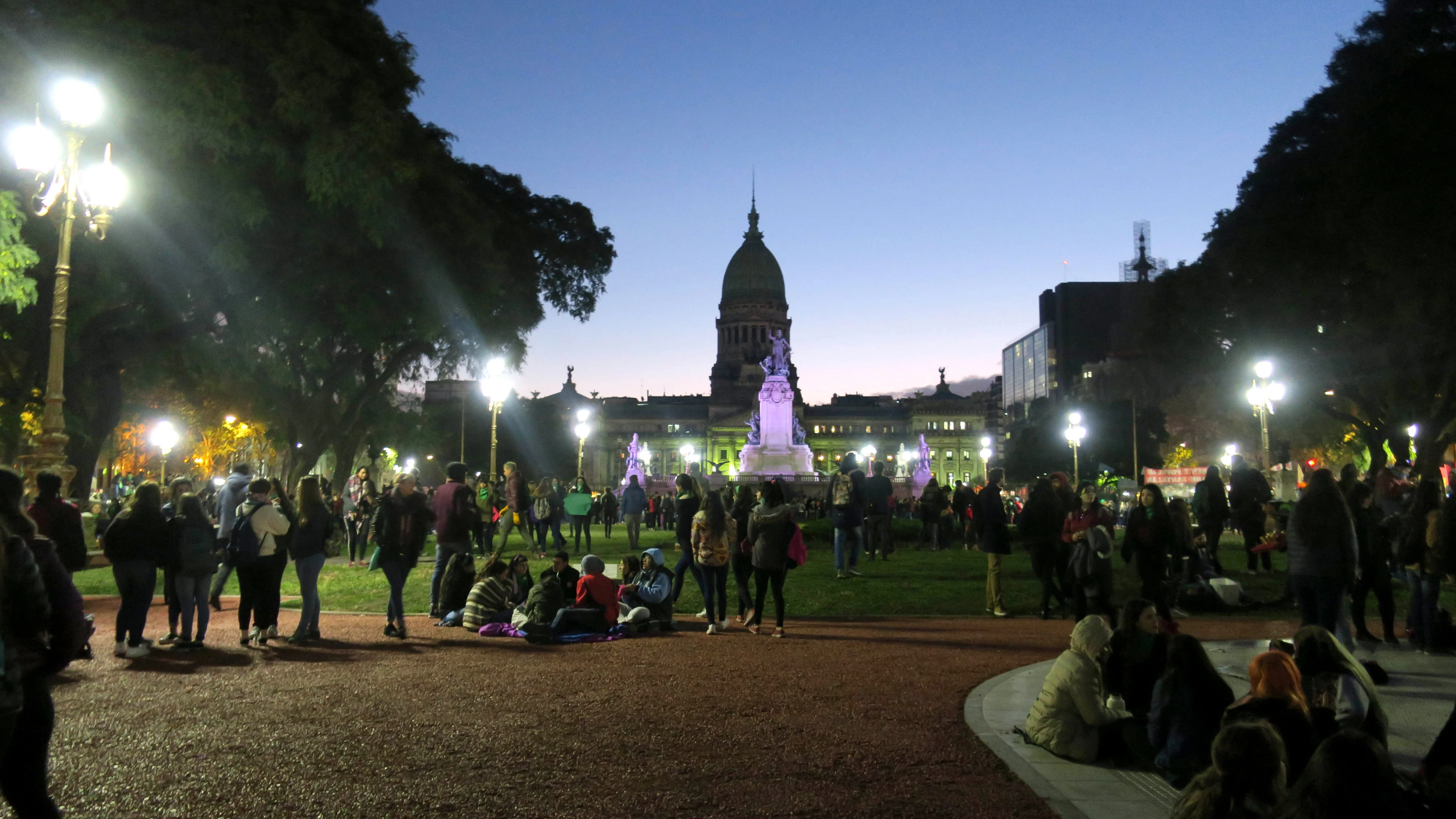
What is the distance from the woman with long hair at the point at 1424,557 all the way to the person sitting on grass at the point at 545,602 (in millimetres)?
8410

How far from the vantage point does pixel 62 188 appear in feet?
50.2

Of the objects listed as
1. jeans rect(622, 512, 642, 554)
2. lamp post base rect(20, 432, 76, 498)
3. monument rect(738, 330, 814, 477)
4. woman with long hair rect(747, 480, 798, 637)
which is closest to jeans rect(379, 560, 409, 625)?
woman with long hair rect(747, 480, 798, 637)

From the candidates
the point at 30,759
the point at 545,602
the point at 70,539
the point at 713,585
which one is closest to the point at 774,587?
the point at 713,585

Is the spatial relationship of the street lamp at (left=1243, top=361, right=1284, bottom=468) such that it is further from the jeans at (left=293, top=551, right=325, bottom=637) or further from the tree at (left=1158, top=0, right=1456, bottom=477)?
the jeans at (left=293, top=551, right=325, bottom=637)

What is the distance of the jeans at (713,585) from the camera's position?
41.2ft

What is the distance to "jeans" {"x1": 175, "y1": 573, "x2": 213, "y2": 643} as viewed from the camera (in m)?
10.8

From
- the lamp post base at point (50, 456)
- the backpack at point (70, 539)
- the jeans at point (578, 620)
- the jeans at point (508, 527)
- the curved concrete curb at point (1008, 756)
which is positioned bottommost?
the curved concrete curb at point (1008, 756)

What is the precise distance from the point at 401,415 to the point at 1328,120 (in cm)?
3319

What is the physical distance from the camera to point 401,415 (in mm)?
38531

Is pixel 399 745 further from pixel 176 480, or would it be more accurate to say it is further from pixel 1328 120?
pixel 1328 120

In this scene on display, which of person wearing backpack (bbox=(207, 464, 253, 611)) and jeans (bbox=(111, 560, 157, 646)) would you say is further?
person wearing backpack (bbox=(207, 464, 253, 611))

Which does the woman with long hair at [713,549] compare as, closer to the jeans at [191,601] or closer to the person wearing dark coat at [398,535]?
the person wearing dark coat at [398,535]

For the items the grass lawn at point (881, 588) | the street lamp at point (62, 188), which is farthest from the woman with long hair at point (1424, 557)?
the street lamp at point (62, 188)

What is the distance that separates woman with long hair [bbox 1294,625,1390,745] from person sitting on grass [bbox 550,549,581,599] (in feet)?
26.5
